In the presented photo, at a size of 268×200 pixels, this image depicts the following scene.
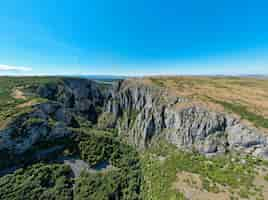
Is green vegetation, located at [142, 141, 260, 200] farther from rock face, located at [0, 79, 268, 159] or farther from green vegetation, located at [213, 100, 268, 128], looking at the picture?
green vegetation, located at [213, 100, 268, 128]

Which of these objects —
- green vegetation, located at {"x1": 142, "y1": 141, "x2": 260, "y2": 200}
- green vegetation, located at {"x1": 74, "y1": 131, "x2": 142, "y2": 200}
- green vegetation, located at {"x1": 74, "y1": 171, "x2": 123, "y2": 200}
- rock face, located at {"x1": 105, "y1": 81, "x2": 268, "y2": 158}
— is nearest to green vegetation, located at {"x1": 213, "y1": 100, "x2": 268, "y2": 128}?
rock face, located at {"x1": 105, "y1": 81, "x2": 268, "y2": 158}

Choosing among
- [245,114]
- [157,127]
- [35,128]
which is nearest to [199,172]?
[245,114]

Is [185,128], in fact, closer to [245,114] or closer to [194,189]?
[245,114]

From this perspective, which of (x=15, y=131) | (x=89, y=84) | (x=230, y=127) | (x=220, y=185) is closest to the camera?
(x=220, y=185)

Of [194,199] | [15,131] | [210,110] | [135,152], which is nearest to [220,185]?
[194,199]

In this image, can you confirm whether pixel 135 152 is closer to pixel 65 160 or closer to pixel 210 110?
pixel 65 160

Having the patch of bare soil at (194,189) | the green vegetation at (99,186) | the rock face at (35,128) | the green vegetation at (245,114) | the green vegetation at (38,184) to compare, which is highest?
the green vegetation at (245,114)

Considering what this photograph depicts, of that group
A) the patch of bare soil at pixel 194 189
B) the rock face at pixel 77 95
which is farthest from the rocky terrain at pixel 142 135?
the rock face at pixel 77 95

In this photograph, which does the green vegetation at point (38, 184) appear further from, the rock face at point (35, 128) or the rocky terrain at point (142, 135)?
the rock face at point (35, 128)

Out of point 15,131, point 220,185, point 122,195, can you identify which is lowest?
point 122,195
